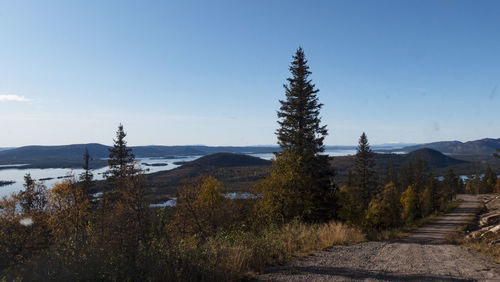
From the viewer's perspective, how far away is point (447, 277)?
621 cm

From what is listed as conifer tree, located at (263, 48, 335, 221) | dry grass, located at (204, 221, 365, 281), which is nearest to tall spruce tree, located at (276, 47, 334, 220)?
conifer tree, located at (263, 48, 335, 221)

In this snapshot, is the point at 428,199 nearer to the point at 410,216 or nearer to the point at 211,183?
the point at 410,216

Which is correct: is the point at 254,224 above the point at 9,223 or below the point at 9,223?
below

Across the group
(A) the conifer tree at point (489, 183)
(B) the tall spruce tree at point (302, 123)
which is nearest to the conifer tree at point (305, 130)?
(B) the tall spruce tree at point (302, 123)

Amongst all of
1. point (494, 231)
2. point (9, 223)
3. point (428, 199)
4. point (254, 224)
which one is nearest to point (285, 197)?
point (254, 224)

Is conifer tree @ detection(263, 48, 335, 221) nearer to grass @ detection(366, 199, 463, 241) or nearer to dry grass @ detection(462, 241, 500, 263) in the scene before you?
grass @ detection(366, 199, 463, 241)

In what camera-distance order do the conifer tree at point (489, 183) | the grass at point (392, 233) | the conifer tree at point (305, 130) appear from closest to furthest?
1. the grass at point (392, 233)
2. the conifer tree at point (305, 130)
3. the conifer tree at point (489, 183)

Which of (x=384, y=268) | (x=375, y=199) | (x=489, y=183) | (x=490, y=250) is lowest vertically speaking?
(x=489, y=183)

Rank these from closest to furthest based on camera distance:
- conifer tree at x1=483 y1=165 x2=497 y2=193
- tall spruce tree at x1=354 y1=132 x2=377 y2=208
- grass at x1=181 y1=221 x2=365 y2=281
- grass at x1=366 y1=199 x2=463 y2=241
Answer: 1. grass at x1=181 y1=221 x2=365 y2=281
2. grass at x1=366 y1=199 x2=463 y2=241
3. tall spruce tree at x1=354 y1=132 x2=377 y2=208
4. conifer tree at x1=483 y1=165 x2=497 y2=193

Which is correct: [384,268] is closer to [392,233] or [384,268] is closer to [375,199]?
[392,233]

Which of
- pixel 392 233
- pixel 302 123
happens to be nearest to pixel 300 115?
pixel 302 123

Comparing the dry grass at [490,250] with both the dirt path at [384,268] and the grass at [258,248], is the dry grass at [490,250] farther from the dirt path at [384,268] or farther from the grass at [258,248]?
the grass at [258,248]

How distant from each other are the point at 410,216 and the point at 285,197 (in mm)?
44322

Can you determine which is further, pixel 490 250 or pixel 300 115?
pixel 300 115
